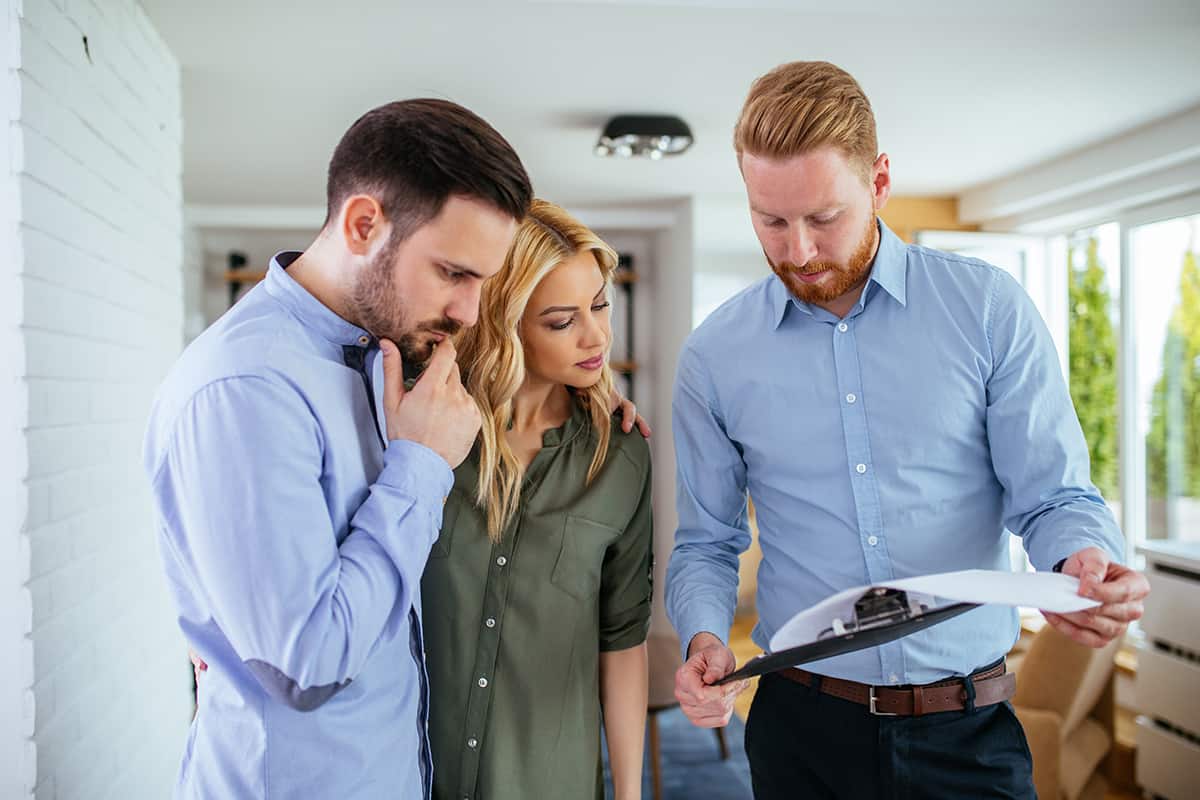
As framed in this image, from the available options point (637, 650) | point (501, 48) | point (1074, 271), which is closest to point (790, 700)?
point (637, 650)

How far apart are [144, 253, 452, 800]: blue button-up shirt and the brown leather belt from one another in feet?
2.27

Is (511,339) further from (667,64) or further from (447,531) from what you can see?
(667,64)

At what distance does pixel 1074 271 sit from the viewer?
537 centimetres

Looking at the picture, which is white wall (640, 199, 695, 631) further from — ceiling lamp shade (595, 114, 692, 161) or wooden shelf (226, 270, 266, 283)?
wooden shelf (226, 270, 266, 283)

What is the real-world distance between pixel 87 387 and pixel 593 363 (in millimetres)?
1430

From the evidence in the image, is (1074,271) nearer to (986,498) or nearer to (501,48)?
(501,48)

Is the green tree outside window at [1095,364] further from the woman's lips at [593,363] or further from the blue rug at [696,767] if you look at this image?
the woman's lips at [593,363]

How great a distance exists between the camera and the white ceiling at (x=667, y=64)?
9.21 feet

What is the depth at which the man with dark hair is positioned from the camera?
93cm

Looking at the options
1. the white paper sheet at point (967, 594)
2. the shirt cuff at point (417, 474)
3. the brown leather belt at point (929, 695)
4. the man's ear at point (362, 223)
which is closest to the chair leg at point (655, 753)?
the brown leather belt at point (929, 695)

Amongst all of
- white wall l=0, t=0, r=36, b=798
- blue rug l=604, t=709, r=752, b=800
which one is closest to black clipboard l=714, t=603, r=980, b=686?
white wall l=0, t=0, r=36, b=798

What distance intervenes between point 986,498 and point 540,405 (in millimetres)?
748

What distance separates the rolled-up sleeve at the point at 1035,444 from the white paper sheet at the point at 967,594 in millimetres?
205

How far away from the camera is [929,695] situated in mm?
1390
